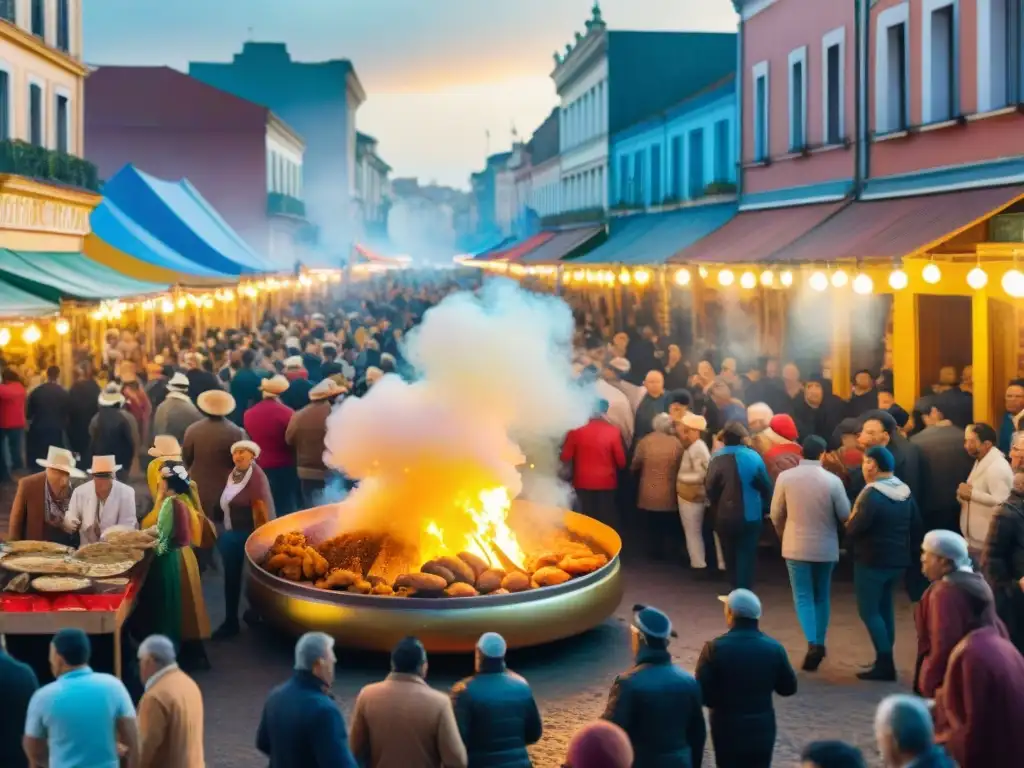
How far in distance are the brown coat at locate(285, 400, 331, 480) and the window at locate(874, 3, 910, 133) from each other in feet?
33.0

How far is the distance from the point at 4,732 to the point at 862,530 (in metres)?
5.73

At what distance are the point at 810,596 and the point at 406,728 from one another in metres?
4.75

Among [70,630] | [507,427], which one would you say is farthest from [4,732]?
[507,427]

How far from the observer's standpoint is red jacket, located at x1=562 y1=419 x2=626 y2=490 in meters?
13.6

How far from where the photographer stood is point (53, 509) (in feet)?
34.2

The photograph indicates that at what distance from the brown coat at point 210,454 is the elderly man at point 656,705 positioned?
6776 millimetres

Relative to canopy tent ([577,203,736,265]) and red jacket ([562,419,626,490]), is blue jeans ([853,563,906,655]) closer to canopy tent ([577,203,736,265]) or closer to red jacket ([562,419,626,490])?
red jacket ([562,419,626,490])

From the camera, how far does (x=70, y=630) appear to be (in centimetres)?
651

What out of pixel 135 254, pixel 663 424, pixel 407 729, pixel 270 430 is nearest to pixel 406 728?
pixel 407 729

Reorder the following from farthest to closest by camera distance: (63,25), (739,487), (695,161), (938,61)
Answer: (695,161), (63,25), (938,61), (739,487)

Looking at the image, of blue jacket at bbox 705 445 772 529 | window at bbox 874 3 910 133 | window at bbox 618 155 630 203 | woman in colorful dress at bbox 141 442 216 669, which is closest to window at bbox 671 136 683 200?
window at bbox 618 155 630 203

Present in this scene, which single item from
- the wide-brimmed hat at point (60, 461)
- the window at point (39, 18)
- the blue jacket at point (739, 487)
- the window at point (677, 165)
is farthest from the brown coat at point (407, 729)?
the window at point (677, 165)

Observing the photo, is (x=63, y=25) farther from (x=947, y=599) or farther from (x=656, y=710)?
(x=656, y=710)

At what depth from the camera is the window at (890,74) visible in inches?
776
